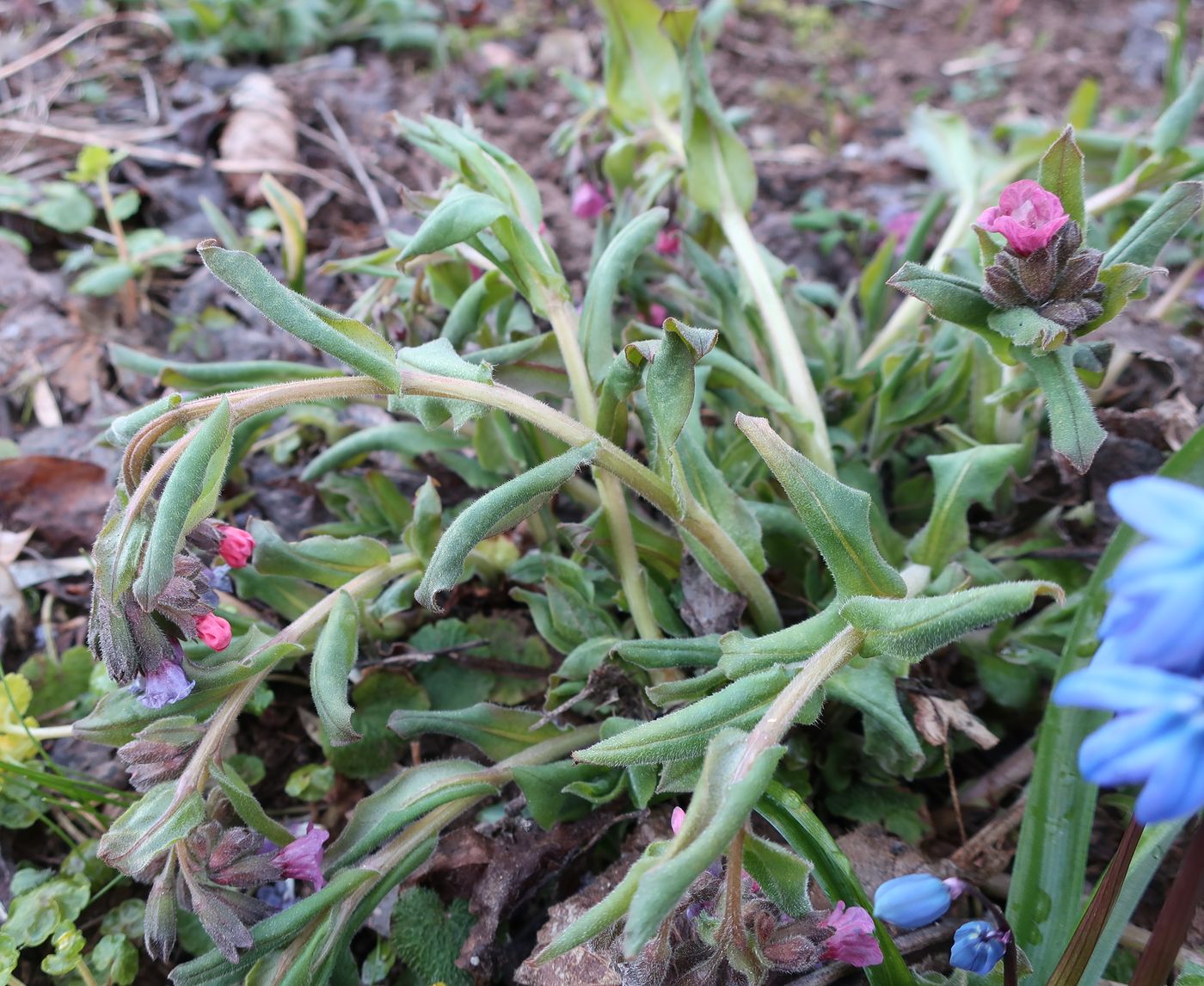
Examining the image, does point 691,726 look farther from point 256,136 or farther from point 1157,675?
point 256,136

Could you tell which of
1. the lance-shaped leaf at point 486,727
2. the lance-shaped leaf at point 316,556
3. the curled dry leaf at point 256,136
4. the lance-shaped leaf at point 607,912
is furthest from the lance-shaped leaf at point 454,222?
the curled dry leaf at point 256,136

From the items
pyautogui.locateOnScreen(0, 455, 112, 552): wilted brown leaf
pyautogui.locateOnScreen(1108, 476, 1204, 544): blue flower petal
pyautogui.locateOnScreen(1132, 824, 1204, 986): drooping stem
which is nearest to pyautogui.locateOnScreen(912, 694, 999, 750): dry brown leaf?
pyautogui.locateOnScreen(1132, 824, 1204, 986): drooping stem


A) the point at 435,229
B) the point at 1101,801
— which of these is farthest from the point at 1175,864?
the point at 435,229

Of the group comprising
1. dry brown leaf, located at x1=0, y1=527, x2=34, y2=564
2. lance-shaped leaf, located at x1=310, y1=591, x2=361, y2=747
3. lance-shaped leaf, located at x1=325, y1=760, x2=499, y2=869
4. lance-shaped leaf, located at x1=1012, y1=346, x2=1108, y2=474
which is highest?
lance-shaped leaf, located at x1=1012, y1=346, x2=1108, y2=474

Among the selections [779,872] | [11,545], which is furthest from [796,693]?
[11,545]

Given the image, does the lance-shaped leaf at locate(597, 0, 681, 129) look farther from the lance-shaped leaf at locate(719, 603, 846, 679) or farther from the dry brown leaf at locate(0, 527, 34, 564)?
the dry brown leaf at locate(0, 527, 34, 564)

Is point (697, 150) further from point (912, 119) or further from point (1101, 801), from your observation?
point (1101, 801)
